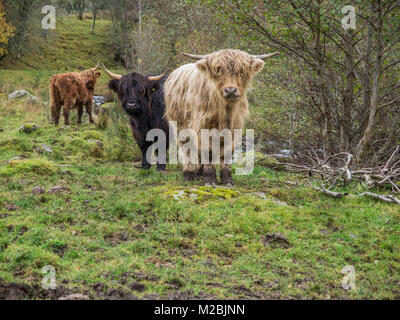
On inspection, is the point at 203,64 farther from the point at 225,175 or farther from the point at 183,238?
the point at 183,238

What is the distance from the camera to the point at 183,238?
4.71m

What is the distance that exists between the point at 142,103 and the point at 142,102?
19 mm

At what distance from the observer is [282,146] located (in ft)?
40.2

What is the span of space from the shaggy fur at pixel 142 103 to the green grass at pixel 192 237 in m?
1.21

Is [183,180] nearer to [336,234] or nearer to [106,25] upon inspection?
[336,234]

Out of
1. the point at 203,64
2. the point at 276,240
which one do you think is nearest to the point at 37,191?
the point at 203,64

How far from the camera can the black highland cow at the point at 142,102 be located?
26.0ft

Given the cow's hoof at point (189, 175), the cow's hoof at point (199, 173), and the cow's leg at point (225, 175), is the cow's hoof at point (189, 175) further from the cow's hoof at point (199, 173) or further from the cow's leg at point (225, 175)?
the cow's leg at point (225, 175)

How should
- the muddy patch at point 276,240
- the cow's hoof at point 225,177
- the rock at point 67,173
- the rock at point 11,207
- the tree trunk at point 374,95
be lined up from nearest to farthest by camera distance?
1. the muddy patch at point 276,240
2. the rock at point 11,207
3. the tree trunk at point 374,95
4. the cow's hoof at point 225,177
5. the rock at point 67,173

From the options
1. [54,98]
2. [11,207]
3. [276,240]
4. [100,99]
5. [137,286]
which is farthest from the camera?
[100,99]

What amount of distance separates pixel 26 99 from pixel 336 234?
42.8ft

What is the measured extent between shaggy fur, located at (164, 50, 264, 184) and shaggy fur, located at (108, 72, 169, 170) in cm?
84

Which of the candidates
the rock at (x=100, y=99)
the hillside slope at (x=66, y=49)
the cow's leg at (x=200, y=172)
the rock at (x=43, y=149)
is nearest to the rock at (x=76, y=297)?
the cow's leg at (x=200, y=172)
